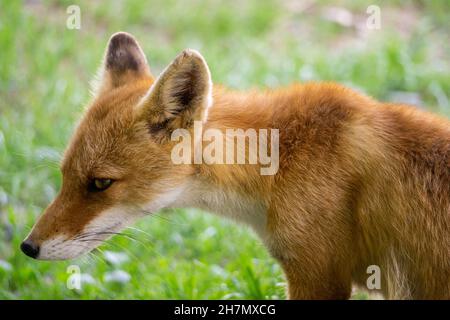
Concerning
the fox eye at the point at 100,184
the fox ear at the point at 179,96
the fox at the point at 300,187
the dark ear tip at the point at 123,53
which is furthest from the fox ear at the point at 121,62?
the fox eye at the point at 100,184

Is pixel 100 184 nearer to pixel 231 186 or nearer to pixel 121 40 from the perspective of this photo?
pixel 231 186

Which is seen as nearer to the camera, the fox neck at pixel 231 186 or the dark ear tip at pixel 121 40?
the fox neck at pixel 231 186

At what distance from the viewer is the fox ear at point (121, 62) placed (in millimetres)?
5402

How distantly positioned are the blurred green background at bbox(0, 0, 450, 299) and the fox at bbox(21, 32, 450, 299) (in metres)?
1.28

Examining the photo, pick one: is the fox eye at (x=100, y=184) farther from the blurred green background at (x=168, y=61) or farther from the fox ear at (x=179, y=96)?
the blurred green background at (x=168, y=61)

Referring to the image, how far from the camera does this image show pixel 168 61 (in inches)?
378

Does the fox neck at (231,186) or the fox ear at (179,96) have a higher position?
the fox ear at (179,96)

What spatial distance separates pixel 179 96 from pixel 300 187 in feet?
3.18

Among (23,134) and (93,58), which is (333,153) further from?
(93,58)

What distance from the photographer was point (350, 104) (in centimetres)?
486

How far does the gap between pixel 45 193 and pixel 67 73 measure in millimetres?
2118
